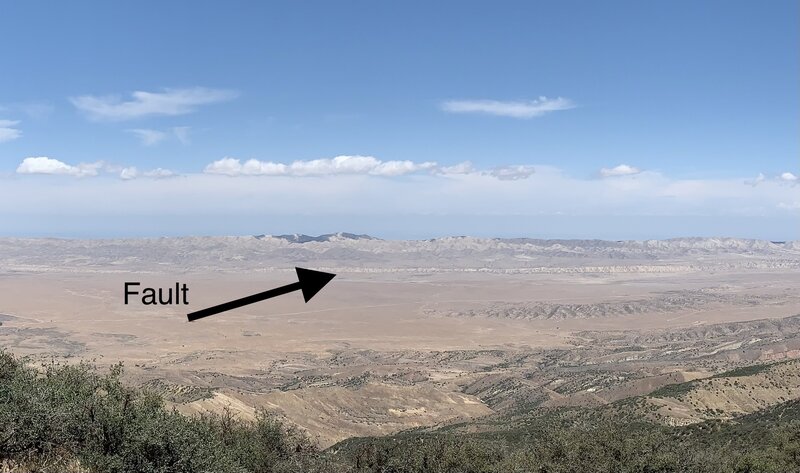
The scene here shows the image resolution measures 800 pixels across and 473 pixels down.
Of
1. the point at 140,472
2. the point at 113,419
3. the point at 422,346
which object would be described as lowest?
the point at 422,346

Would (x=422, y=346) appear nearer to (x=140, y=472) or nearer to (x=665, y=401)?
(x=665, y=401)

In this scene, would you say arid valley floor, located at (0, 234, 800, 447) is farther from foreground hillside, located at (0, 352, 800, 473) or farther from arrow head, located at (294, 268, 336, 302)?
arrow head, located at (294, 268, 336, 302)

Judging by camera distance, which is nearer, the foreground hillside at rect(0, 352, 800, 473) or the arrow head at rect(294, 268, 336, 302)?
the arrow head at rect(294, 268, 336, 302)

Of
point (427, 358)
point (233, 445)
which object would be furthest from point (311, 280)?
point (427, 358)

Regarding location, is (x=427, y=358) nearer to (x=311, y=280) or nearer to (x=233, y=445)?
(x=233, y=445)

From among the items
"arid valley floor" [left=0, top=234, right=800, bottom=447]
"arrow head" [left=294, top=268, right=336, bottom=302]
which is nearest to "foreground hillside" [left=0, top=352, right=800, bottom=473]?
"arrow head" [left=294, top=268, right=336, bottom=302]

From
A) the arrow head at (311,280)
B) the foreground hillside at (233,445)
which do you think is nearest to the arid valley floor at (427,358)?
the foreground hillside at (233,445)

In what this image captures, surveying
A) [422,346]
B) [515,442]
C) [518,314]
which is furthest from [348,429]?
[518,314]

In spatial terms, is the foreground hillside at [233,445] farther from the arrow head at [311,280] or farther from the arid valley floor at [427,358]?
the arid valley floor at [427,358]
